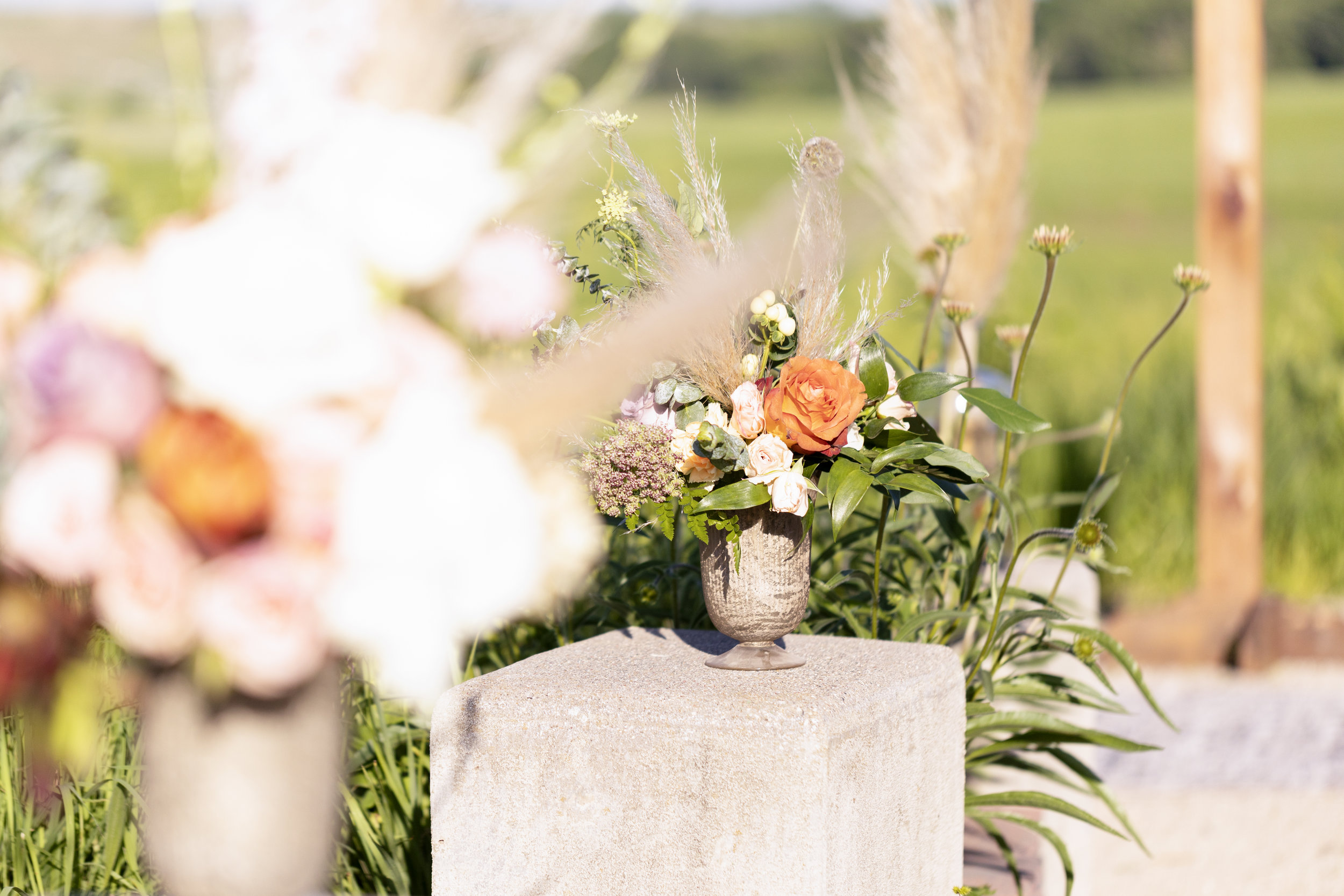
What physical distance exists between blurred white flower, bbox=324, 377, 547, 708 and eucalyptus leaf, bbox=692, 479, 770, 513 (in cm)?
121

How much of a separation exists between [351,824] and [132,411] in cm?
191

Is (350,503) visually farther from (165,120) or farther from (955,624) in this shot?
(955,624)

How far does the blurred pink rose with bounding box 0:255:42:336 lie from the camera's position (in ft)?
2.35

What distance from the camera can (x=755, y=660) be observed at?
83.2 inches

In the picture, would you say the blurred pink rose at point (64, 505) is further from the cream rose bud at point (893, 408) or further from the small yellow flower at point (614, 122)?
the cream rose bud at point (893, 408)

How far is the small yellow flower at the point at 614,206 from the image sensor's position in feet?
6.23

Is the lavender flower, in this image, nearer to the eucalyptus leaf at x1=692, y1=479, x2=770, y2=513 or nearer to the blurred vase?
the eucalyptus leaf at x1=692, y1=479, x2=770, y2=513

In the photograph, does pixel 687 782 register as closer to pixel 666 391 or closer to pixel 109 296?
pixel 666 391

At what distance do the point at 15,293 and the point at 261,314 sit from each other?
17 centimetres

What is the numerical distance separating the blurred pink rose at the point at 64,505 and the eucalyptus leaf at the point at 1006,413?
1.58 metres

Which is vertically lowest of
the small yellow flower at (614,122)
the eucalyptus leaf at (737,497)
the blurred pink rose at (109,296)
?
the eucalyptus leaf at (737,497)

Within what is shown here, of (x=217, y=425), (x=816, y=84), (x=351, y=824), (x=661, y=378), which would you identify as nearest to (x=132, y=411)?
(x=217, y=425)

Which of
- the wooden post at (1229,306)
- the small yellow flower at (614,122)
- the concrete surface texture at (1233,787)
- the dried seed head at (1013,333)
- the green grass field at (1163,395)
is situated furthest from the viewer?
the green grass field at (1163,395)

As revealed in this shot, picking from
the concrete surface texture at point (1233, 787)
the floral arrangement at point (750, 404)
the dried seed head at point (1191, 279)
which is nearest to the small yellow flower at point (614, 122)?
the floral arrangement at point (750, 404)
